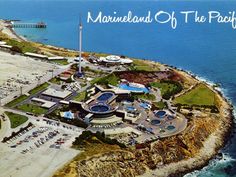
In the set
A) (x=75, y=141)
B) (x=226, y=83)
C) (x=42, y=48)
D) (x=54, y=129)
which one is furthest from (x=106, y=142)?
(x=42, y=48)

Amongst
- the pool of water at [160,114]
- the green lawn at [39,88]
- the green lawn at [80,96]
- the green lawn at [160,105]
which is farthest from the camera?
the green lawn at [39,88]

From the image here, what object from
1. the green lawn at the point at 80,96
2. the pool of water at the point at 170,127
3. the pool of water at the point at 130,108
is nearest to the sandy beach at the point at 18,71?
the green lawn at the point at 80,96

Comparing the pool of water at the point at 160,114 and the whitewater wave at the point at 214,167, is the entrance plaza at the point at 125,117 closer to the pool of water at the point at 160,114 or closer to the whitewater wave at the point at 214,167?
the pool of water at the point at 160,114

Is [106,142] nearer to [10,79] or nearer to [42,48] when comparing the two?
[10,79]

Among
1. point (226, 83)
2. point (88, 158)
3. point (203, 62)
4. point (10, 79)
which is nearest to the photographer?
point (88, 158)

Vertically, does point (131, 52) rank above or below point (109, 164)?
above

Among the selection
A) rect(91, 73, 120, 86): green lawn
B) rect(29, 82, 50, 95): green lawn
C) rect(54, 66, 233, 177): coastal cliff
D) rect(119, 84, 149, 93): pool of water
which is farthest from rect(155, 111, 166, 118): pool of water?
rect(29, 82, 50, 95): green lawn

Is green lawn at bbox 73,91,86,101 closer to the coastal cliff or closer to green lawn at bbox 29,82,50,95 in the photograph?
green lawn at bbox 29,82,50,95
